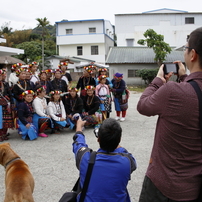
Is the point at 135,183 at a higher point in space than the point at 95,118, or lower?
lower

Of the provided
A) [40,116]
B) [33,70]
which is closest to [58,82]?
[33,70]

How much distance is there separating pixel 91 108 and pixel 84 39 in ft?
113

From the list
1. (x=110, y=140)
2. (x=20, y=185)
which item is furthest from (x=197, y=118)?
(x=20, y=185)

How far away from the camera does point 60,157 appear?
5.37m

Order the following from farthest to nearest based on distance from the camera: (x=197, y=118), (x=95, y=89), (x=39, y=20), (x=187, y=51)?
(x=39, y=20)
(x=95, y=89)
(x=187, y=51)
(x=197, y=118)

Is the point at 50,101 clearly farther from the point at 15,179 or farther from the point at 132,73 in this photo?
the point at 132,73

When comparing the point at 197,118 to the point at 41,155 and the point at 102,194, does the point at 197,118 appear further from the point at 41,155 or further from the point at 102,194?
the point at 41,155

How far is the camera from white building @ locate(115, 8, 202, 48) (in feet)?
120

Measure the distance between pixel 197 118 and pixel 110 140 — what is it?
0.81 meters

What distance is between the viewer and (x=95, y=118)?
7996 millimetres

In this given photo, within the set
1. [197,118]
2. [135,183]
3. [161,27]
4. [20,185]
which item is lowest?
[135,183]

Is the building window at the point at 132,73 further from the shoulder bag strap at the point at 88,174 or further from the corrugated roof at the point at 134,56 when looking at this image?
the shoulder bag strap at the point at 88,174

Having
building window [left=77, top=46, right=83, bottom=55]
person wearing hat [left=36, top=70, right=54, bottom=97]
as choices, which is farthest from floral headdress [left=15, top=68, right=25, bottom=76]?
building window [left=77, top=46, right=83, bottom=55]

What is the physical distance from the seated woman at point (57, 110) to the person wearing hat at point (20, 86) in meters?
0.77
